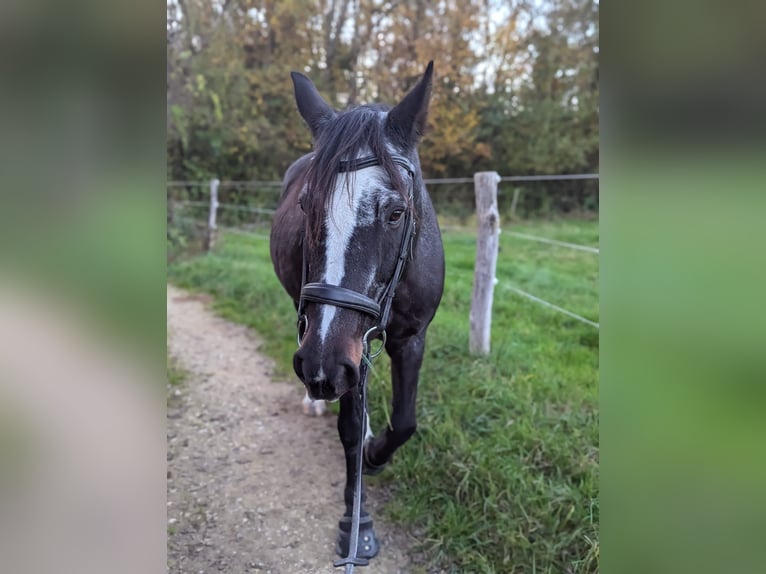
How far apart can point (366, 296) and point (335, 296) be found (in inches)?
4.6

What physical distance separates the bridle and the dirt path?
1.26m

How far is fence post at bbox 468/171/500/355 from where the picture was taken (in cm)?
429

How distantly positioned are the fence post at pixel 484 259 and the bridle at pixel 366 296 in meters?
2.45

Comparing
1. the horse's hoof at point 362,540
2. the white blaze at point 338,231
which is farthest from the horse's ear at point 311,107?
the horse's hoof at point 362,540

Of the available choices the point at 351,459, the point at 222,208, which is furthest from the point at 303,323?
the point at 222,208

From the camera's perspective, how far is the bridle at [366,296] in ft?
5.10

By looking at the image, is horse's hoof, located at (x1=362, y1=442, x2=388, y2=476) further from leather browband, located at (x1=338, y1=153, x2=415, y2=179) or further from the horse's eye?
leather browband, located at (x1=338, y1=153, x2=415, y2=179)

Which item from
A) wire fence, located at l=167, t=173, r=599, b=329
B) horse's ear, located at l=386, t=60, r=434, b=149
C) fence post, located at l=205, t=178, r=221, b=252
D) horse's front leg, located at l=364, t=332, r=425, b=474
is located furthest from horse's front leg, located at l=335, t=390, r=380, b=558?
fence post, located at l=205, t=178, r=221, b=252

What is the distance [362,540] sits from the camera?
2.42 metres

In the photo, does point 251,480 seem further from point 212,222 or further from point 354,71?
point 354,71

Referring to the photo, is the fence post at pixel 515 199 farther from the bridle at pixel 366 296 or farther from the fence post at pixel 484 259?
the bridle at pixel 366 296
